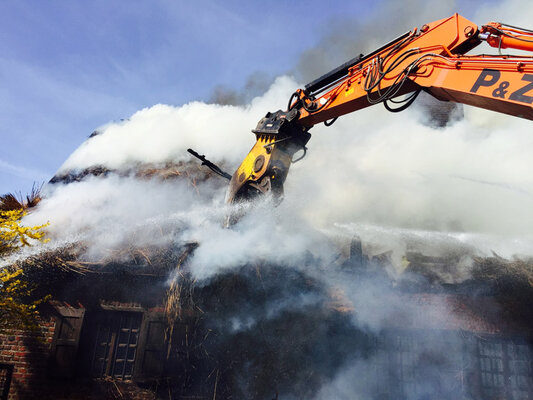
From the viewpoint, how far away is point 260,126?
6.44 m

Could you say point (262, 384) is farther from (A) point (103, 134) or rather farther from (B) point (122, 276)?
(A) point (103, 134)

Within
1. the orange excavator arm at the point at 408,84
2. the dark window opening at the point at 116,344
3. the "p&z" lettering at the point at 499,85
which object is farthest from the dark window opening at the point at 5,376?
the "p&z" lettering at the point at 499,85

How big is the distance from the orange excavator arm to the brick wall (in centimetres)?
593

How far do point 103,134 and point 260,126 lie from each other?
40.4 ft

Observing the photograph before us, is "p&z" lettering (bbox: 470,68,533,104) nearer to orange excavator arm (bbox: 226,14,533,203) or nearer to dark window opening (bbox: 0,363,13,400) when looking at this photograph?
orange excavator arm (bbox: 226,14,533,203)

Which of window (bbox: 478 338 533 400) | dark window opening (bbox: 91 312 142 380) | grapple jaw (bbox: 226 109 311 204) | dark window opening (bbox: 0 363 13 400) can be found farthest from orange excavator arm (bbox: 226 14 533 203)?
window (bbox: 478 338 533 400)

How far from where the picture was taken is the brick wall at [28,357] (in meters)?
8.18

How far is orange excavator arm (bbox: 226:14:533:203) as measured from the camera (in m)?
3.37

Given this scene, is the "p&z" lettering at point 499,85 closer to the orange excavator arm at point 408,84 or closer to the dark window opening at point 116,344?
the orange excavator arm at point 408,84

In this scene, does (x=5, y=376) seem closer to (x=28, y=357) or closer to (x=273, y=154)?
(x=28, y=357)

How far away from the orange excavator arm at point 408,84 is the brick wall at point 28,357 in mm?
5926

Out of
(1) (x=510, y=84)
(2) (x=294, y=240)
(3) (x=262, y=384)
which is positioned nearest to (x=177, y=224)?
(2) (x=294, y=240)

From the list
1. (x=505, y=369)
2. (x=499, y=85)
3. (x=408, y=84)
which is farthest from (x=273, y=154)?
(x=505, y=369)

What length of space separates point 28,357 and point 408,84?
978 centimetres
